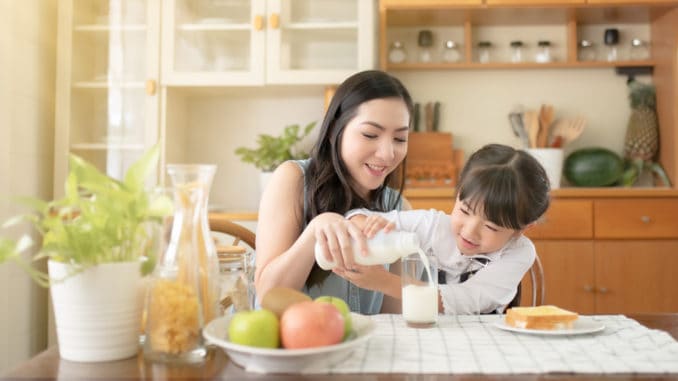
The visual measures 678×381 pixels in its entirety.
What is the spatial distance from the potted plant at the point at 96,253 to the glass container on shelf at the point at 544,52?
2.81 metres

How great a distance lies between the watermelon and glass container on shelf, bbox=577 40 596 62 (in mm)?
478

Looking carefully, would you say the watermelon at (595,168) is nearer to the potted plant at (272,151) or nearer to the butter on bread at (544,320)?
the potted plant at (272,151)

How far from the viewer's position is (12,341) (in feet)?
8.89

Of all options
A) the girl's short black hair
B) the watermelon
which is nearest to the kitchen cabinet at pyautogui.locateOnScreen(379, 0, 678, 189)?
the watermelon

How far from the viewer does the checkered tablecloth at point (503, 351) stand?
2.53 feet

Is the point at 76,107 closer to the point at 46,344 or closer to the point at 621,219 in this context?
the point at 46,344

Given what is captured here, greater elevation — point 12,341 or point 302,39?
point 302,39

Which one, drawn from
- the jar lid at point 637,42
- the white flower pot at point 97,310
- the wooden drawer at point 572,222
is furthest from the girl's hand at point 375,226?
the jar lid at point 637,42

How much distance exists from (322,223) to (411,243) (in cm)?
17

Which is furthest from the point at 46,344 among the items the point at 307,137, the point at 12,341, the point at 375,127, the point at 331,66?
the point at 375,127

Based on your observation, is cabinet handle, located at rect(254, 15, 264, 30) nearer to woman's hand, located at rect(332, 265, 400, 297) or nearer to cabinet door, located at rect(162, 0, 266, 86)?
cabinet door, located at rect(162, 0, 266, 86)

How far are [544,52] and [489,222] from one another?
2178mm

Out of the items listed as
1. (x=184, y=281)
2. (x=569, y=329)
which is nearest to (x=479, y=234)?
(x=569, y=329)

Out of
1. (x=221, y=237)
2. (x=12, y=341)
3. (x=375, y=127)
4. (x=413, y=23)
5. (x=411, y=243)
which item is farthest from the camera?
(x=413, y=23)
